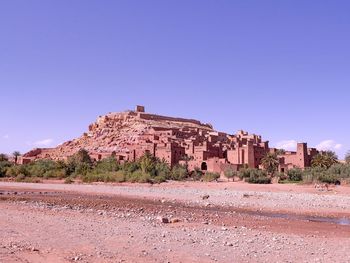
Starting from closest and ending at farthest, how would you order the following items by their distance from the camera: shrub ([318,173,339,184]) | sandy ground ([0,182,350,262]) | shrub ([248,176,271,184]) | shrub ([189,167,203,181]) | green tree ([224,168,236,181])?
sandy ground ([0,182,350,262])
shrub ([318,173,339,184])
shrub ([248,176,271,184])
green tree ([224,168,236,181])
shrub ([189,167,203,181])

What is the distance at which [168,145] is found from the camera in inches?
2589

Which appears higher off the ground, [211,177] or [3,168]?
[3,168]

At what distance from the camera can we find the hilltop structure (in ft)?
204

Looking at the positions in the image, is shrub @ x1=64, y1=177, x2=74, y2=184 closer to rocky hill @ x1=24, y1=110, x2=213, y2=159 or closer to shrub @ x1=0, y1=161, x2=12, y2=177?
shrub @ x1=0, y1=161, x2=12, y2=177

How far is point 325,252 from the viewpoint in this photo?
35.0 ft

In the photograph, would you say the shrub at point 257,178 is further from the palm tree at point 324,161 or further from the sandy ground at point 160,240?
the sandy ground at point 160,240

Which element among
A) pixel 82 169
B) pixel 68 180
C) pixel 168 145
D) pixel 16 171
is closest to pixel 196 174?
pixel 168 145

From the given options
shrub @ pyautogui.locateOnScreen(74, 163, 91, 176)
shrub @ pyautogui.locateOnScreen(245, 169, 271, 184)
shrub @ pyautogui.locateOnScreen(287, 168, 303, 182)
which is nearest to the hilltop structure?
shrub @ pyautogui.locateOnScreen(74, 163, 91, 176)

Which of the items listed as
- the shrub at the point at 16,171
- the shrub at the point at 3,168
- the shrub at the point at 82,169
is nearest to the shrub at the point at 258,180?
the shrub at the point at 82,169

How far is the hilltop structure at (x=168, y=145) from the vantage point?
62.1 meters

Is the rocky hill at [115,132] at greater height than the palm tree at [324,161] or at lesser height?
greater

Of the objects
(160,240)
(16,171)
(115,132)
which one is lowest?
(160,240)

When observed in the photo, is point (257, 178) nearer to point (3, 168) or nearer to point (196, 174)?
point (196, 174)

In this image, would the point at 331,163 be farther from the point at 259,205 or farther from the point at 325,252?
the point at 325,252
